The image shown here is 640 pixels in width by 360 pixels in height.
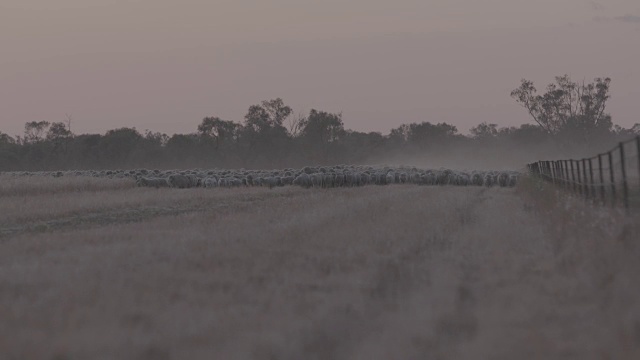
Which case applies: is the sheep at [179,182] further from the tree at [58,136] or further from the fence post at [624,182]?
the tree at [58,136]

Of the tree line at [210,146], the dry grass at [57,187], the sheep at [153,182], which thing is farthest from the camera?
the tree line at [210,146]

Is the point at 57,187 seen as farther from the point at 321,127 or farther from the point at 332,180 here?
the point at 321,127

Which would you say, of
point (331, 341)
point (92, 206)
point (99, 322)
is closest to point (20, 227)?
point (92, 206)

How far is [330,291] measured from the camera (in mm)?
8164

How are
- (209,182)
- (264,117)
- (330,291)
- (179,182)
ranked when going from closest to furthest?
(330,291) → (209,182) → (179,182) → (264,117)

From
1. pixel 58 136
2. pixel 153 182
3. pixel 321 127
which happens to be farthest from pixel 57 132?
pixel 153 182

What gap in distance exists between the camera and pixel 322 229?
13.7 metres

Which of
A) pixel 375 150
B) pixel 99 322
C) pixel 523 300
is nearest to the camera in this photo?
pixel 99 322

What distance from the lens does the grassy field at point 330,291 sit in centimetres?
607

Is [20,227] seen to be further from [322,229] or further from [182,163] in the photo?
[182,163]

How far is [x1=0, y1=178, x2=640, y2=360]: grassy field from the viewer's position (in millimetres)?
6074

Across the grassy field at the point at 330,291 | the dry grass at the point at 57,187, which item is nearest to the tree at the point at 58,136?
the dry grass at the point at 57,187

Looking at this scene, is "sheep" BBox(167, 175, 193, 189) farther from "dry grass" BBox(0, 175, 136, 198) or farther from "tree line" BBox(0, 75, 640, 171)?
"tree line" BBox(0, 75, 640, 171)

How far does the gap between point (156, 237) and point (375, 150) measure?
117806 millimetres
